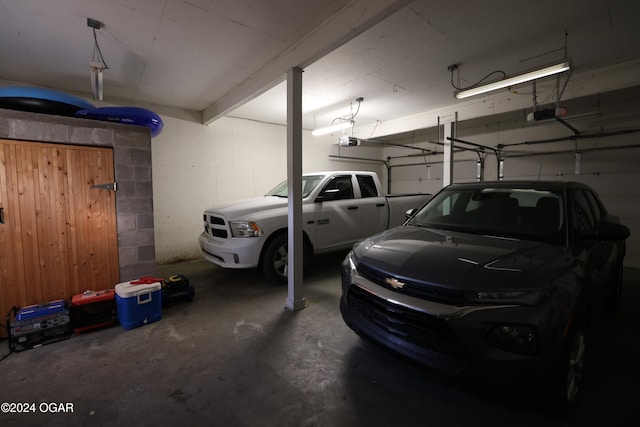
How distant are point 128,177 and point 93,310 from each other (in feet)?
5.14

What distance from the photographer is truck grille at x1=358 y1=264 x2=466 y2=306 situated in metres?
1.66

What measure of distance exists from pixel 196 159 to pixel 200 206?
40.7 inches

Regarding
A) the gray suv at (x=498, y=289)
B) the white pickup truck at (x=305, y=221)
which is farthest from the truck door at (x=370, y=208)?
the gray suv at (x=498, y=289)

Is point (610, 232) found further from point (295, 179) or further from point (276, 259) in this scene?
point (276, 259)

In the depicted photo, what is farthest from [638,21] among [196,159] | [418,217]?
[196,159]

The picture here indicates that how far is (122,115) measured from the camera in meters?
3.44

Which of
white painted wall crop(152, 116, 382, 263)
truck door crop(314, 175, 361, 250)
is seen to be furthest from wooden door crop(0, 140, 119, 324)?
truck door crop(314, 175, 361, 250)

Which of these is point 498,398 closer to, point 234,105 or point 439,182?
point 234,105

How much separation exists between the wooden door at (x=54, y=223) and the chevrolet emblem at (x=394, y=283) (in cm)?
336


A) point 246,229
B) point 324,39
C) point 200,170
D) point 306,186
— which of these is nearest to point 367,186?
point 306,186

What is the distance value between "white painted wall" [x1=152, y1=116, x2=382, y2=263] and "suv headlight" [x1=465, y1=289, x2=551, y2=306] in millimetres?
5907

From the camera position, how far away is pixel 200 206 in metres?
6.30

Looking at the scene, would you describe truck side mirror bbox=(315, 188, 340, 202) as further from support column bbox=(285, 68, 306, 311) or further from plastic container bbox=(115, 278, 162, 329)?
plastic container bbox=(115, 278, 162, 329)

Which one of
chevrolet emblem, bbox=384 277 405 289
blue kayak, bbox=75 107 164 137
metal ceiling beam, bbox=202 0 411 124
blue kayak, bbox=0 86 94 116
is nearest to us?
chevrolet emblem, bbox=384 277 405 289
